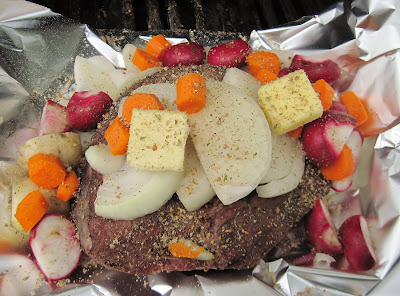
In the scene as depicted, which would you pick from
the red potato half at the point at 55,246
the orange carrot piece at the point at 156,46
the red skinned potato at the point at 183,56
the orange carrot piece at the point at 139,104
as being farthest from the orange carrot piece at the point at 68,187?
the orange carrot piece at the point at 156,46

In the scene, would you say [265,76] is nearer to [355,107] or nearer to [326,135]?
[326,135]

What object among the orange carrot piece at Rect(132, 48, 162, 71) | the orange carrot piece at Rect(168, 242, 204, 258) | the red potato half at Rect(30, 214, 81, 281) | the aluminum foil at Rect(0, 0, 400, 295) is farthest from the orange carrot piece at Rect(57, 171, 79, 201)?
the orange carrot piece at Rect(132, 48, 162, 71)

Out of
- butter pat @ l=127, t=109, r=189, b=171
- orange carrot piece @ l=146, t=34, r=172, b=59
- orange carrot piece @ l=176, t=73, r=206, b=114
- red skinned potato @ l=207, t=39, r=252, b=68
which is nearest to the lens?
butter pat @ l=127, t=109, r=189, b=171

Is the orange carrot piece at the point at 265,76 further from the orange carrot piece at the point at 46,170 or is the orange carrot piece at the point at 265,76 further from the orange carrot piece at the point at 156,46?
the orange carrot piece at the point at 46,170

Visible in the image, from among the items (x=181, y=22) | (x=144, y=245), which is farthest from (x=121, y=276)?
(x=181, y=22)

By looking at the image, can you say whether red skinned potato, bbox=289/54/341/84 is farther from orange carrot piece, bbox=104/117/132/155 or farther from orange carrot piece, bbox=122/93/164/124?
orange carrot piece, bbox=104/117/132/155

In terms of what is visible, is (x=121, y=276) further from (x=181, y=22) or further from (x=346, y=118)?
(x=181, y=22)
